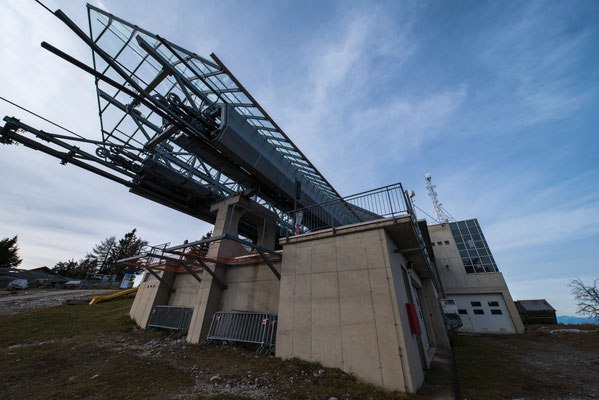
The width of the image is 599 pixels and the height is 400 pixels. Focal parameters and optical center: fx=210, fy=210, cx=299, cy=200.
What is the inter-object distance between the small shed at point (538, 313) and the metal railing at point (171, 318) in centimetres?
3400

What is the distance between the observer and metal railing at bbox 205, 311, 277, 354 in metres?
7.74

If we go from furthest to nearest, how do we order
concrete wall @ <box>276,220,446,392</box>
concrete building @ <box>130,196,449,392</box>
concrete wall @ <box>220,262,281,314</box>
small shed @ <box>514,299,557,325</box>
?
small shed @ <box>514,299,557,325</box>, concrete wall @ <box>220,262,281,314</box>, concrete building @ <box>130,196,449,392</box>, concrete wall @ <box>276,220,446,392</box>

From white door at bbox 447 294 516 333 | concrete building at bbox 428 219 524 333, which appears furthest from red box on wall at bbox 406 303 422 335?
white door at bbox 447 294 516 333

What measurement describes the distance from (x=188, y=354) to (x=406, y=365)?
24.6 ft

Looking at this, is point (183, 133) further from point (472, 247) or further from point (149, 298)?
point (472, 247)

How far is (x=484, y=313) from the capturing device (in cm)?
2062

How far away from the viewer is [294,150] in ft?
34.2

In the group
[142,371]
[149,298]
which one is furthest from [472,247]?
[149,298]

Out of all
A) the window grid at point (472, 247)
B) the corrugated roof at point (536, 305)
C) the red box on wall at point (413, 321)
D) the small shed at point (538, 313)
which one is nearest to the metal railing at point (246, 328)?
the red box on wall at point (413, 321)

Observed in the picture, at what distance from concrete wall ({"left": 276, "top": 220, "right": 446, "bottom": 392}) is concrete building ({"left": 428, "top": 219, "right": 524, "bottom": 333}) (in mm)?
18657

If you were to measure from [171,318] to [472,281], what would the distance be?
2733 cm

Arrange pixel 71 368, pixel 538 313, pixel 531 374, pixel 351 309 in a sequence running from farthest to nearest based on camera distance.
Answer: pixel 538 313 < pixel 531 374 < pixel 71 368 < pixel 351 309

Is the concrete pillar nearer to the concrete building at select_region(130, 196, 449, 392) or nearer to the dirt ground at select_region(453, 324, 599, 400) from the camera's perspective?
the concrete building at select_region(130, 196, 449, 392)

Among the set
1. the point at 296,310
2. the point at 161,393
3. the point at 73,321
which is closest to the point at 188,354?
the point at 161,393
